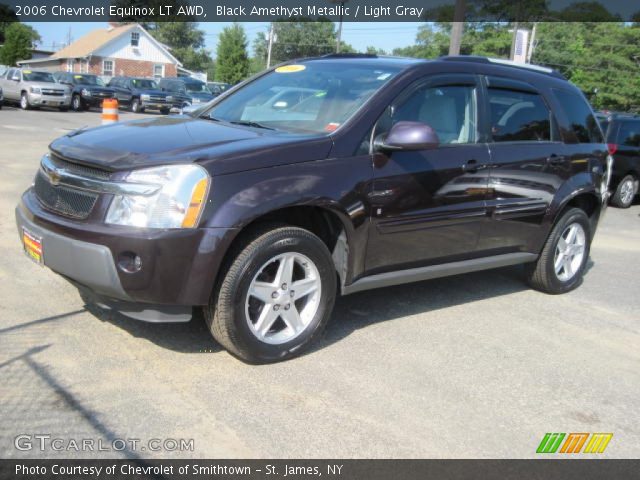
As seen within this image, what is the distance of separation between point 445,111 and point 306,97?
1.02 m

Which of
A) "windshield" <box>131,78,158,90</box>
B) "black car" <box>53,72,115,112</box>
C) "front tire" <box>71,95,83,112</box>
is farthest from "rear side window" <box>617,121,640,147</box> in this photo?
"windshield" <box>131,78,158,90</box>

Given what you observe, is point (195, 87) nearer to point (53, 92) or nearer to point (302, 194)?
point (53, 92)

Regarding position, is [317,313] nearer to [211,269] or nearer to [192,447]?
[211,269]

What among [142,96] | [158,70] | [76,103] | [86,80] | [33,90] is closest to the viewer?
[33,90]

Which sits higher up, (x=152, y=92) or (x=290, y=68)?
(x=290, y=68)

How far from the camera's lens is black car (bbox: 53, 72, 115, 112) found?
2770cm

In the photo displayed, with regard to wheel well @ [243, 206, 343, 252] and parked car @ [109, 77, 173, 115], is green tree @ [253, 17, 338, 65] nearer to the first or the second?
parked car @ [109, 77, 173, 115]

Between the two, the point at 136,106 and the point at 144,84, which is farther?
the point at 144,84

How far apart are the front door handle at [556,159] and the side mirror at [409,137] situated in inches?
68.4

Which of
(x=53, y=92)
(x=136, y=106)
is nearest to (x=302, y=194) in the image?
(x=53, y=92)

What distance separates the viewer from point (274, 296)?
3.78m

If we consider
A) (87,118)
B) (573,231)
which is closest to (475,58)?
(573,231)

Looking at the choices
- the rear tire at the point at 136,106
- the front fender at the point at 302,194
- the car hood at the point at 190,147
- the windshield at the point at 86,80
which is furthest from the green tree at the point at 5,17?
the front fender at the point at 302,194

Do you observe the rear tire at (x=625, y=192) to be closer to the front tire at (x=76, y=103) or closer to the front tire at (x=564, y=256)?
the front tire at (x=564, y=256)
